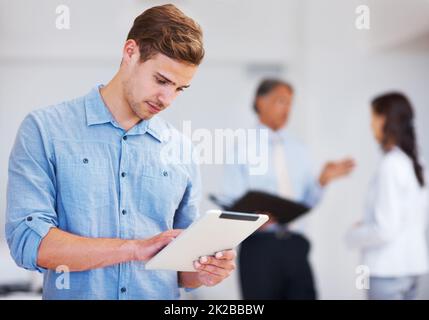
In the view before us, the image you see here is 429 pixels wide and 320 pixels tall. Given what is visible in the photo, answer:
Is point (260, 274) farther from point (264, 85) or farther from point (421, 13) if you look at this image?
point (421, 13)

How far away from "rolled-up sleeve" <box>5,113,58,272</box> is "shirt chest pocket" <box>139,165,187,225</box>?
241mm

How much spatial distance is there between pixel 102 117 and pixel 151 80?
0.53 ft

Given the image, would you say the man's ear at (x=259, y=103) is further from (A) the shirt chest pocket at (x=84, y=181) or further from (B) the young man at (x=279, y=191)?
(A) the shirt chest pocket at (x=84, y=181)

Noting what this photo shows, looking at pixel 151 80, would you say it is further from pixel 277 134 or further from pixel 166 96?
pixel 277 134

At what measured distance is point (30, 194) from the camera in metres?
1.60

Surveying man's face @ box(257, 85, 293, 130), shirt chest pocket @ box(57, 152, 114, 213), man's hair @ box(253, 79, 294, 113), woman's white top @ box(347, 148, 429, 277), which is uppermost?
man's hair @ box(253, 79, 294, 113)

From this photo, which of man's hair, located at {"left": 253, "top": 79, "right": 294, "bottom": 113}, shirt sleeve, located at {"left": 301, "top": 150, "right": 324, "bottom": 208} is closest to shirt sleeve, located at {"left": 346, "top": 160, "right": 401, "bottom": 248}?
shirt sleeve, located at {"left": 301, "top": 150, "right": 324, "bottom": 208}

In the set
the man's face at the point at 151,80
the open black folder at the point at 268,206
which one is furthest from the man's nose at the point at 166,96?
the open black folder at the point at 268,206

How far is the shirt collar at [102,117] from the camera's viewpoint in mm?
1745

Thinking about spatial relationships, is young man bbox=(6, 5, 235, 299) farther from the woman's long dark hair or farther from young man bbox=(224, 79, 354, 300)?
the woman's long dark hair

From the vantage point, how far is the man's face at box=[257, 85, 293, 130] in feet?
11.5

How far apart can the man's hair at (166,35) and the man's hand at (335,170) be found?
1.97 meters

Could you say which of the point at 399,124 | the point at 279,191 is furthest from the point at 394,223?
the point at 279,191

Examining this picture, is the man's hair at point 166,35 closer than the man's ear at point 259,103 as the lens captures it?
Yes
